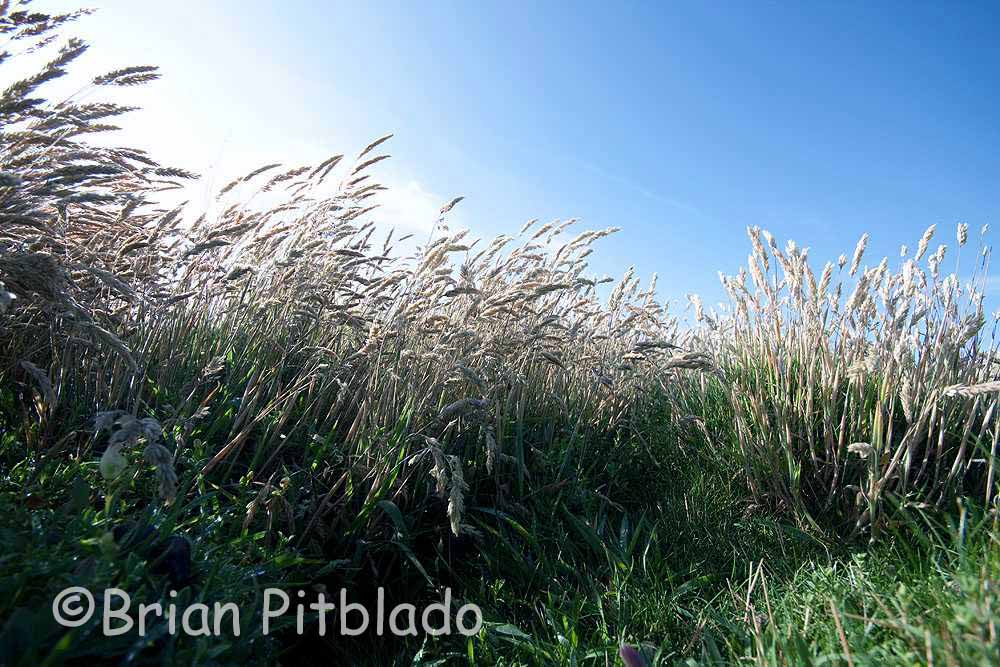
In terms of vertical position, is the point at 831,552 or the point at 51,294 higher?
the point at 51,294

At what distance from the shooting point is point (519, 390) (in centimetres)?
323

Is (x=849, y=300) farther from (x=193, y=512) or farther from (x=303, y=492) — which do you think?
(x=193, y=512)

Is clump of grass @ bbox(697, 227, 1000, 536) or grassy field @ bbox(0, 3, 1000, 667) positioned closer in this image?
grassy field @ bbox(0, 3, 1000, 667)

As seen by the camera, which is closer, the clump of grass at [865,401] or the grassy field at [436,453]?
the grassy field at [436,453]

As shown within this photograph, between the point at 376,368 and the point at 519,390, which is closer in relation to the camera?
the point at 376,368

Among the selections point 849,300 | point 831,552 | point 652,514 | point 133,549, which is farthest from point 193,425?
point 849,300

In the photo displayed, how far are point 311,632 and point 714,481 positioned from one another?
6.34ft

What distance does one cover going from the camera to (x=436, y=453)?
2.01m

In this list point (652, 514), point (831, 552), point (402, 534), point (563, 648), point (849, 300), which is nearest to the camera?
point (563, 648)

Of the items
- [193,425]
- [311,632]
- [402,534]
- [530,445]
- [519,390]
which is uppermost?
[519,390]

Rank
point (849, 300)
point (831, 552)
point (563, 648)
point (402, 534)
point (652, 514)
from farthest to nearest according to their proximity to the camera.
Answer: point (652, 514) < point (849, 300) < point (831, 552) < point (402, 534) < point (563, 648)

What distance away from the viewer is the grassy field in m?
1.58

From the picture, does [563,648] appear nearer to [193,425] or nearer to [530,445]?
[530,445]

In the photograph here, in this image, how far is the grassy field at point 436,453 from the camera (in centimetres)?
158
